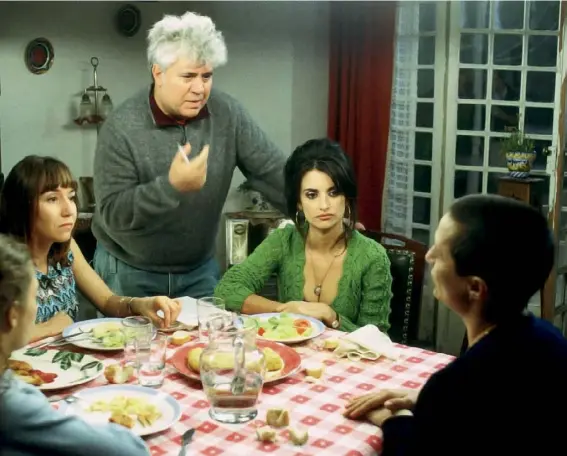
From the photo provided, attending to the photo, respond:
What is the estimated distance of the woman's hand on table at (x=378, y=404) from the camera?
1.48m

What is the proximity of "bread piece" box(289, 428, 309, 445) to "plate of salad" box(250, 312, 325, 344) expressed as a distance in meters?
0.53

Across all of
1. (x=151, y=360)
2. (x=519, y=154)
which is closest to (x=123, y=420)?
(x=151, y=360)

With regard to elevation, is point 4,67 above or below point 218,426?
above

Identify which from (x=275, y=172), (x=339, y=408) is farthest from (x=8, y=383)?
(x=275, y=172)

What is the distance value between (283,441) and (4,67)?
325 centimetres

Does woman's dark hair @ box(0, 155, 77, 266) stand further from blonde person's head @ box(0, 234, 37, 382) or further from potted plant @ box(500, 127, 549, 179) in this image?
potted plant @ box(500, 127, 549, 179)

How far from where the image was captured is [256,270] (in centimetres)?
245

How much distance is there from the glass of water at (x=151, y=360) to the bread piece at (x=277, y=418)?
1.00 ft

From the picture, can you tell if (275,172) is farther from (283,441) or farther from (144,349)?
(283,441)

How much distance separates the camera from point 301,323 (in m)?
2.03

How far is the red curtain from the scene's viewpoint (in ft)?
13.0

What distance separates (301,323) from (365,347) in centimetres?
26

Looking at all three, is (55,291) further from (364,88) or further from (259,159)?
(364,88)

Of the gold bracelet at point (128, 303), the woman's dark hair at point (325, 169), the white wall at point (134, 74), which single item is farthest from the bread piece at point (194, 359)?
the white wall at point (134, 74)
